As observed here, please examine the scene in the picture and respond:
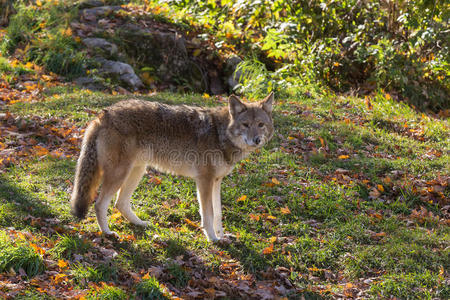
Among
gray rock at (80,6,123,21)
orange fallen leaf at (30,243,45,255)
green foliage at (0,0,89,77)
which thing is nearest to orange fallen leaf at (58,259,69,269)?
orange fallen leaf at (30,243,45,255)

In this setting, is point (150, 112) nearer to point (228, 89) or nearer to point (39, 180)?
point (39, 180)

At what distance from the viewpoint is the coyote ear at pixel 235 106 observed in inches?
243

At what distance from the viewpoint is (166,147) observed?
6125 millimetres

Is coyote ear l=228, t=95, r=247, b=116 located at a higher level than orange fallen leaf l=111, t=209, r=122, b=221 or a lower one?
higher

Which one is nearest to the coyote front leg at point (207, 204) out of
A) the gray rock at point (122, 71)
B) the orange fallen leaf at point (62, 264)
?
the orange fallen leaf at point (62, 264)

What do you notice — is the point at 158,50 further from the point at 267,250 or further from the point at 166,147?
the point at 267,250

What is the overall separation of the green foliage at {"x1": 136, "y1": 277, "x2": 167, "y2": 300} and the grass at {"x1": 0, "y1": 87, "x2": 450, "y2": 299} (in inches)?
0.4

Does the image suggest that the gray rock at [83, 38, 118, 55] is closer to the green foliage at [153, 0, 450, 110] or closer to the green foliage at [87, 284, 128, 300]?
the green foliage at [153, 0, 450, 110]

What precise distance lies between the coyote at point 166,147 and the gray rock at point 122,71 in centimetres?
595

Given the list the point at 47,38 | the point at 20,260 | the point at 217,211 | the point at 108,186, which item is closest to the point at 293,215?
the point at 217,211

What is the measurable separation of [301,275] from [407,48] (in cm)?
856

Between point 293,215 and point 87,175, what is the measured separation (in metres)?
3.13

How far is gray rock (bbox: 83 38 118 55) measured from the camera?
1261 cm

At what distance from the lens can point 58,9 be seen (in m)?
13.4
